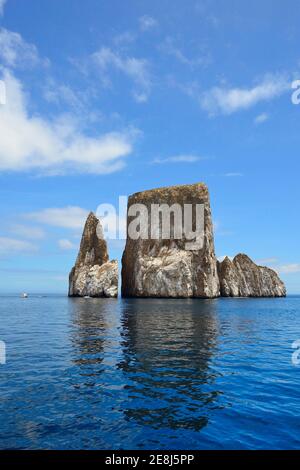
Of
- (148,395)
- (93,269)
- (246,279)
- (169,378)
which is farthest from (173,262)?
(148,395)

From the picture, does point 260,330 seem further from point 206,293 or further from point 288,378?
point 206,293

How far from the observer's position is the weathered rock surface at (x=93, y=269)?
108 metres

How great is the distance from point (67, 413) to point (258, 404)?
7.37 m

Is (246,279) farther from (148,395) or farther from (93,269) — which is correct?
(148,395)

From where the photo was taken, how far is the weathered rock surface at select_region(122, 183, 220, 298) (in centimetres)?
10544

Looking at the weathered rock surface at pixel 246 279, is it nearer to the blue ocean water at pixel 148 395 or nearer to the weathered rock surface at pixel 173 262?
the weathered rock surface at pixel 173 262

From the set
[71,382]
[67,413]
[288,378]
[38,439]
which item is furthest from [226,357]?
[38,439]

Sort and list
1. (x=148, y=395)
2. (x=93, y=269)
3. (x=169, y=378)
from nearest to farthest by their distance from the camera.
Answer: (x=148, y=395) → (x=169, y=378) → (x=93, y=269)

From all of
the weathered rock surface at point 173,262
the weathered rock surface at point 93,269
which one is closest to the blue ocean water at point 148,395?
the weathered rock surface at point 173,262

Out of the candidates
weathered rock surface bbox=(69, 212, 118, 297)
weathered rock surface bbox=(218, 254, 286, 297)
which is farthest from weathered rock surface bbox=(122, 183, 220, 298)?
weathered rock surface bbox=(218, 254, 286, 297)

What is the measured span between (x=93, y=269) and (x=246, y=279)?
73.0 m

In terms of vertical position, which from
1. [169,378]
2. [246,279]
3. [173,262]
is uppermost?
[173,262]

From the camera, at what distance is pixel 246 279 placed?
151 metres

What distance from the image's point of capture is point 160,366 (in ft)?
62.6
